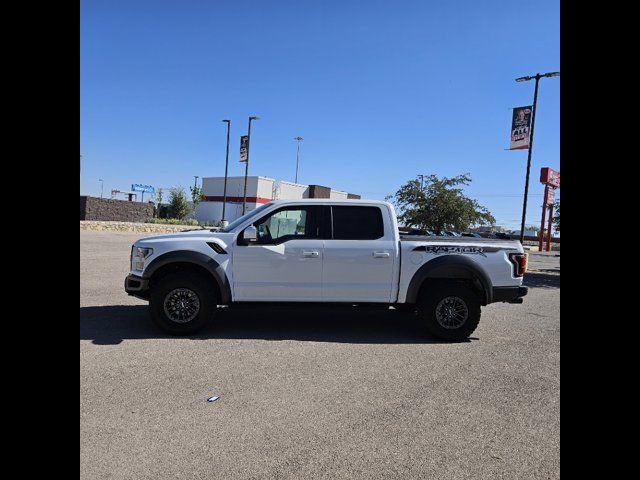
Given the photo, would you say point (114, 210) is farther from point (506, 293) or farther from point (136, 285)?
point (506, 293)

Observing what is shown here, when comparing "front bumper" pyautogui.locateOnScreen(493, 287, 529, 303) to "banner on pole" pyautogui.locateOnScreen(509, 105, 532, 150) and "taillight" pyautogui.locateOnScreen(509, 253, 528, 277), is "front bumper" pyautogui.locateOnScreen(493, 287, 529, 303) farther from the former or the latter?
"banner on pole" pyautogui.locateOnScreen(509, 105, 532, 150)

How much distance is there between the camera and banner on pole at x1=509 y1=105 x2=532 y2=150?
18.7 metres

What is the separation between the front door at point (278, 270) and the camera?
248 inches

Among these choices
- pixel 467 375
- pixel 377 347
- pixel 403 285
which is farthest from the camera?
pixel 403 285

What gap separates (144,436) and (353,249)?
375 cm

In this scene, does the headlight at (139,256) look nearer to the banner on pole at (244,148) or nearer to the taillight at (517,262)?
the taillight at (517,262)

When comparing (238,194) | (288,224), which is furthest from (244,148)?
(288,224)

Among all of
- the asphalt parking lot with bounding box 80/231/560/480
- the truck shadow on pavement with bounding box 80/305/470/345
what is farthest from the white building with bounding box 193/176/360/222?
the asphalt parking lot with bounding box 80/231/560/480

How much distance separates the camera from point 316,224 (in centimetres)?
658

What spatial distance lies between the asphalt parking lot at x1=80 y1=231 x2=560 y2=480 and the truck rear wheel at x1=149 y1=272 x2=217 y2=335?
0.68ft

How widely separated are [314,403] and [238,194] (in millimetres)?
55716

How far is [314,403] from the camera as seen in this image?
4.06 m
